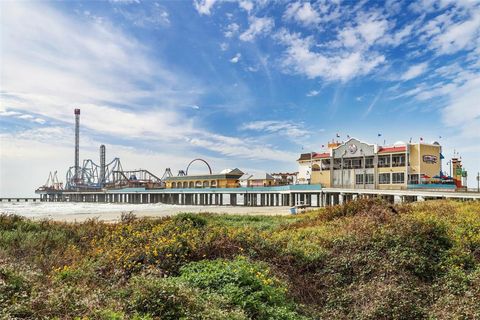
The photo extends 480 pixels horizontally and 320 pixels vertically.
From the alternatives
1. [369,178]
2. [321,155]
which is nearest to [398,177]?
[369,178]

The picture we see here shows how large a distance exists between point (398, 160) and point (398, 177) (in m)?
2.38

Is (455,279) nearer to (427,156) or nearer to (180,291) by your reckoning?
(180,291)

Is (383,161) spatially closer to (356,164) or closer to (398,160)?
(398,160)

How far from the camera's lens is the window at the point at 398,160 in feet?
159

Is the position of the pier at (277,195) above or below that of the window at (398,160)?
below

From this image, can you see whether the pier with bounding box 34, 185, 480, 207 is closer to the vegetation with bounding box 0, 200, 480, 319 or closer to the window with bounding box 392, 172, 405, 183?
the window with bounding box 392, 172, 405, 183

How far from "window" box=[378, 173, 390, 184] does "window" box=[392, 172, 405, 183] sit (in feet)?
3.11

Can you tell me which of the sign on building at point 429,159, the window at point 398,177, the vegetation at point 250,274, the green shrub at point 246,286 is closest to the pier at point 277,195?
the window at point 398,177

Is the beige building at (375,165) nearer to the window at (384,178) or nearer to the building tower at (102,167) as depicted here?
the window at (384,178)

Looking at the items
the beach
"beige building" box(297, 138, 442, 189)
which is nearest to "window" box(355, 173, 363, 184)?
"beige building" box(297, 138, 442, 189)

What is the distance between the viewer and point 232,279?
22.4ft

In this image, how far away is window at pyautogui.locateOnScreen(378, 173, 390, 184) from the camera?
165 ft

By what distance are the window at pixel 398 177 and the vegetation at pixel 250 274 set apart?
39170mm

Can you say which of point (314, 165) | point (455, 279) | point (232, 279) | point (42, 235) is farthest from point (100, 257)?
point (314, 165)
